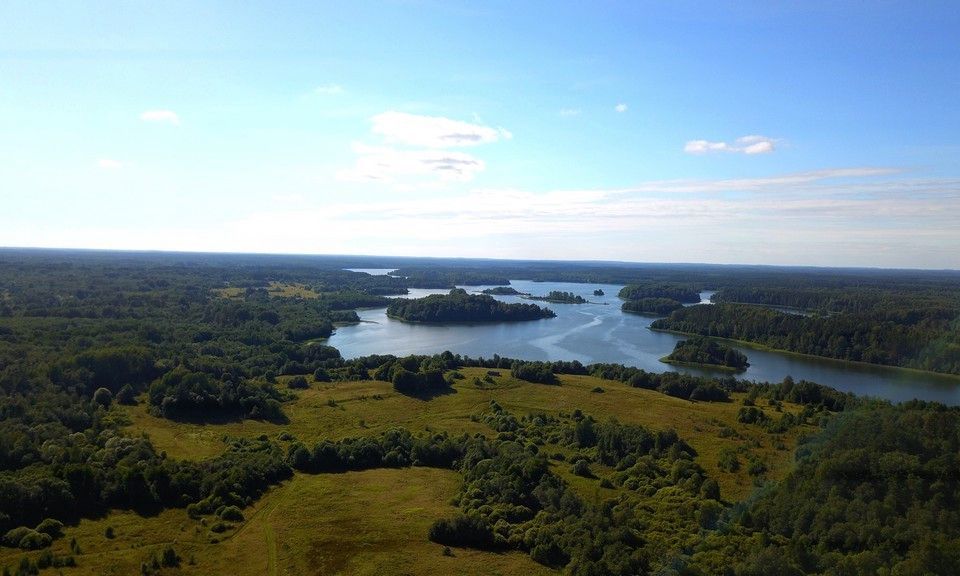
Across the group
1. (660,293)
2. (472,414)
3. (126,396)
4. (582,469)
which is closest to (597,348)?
(472,414)

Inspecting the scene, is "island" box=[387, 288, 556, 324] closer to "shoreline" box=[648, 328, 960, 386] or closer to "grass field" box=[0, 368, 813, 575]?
"shoreline" box=[648, 328, 960, 386]

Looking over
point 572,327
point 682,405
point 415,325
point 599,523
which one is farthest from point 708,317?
point 599,523

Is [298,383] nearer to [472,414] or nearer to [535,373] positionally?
[472,414]

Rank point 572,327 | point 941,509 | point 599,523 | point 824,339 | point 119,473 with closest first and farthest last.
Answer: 1. point 941,509
2. point 599,523
3. point 119,473
4. point 824,339
5. point 572,327

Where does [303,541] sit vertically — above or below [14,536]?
below

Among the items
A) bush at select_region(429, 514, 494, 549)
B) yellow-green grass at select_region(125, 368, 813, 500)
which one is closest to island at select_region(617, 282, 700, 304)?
yellow-green grass at select_region(125, 368, 813, 500)

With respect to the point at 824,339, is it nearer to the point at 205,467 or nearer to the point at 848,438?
the point at 848,438
